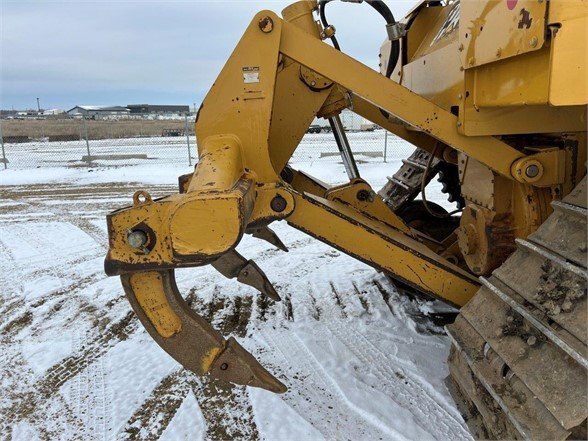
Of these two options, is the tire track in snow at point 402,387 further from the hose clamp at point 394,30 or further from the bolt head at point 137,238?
the hose clamp at point 394,30

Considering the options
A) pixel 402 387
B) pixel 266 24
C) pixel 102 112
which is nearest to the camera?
pixel 266 24

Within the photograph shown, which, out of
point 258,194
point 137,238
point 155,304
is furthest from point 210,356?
point 258,194

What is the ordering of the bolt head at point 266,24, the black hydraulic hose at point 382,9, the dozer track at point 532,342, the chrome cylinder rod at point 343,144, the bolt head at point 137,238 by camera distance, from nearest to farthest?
the dozer track at point 532,342
the bolt head at point 137,238
the bolt head at point 266,24
the black hydraulic hose at point 382,9
the chrome cylinder rod at point 343,144

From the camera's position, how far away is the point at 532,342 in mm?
1877

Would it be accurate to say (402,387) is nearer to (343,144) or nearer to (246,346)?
(246,346)

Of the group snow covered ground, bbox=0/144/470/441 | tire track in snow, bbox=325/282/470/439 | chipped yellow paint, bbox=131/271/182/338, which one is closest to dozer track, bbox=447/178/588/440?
tire track in snow, bbox=325/282/470/439

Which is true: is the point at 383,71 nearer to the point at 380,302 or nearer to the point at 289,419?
the point at 380,302

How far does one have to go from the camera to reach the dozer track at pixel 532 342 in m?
1.67

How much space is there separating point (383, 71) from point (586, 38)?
2858 millimetres

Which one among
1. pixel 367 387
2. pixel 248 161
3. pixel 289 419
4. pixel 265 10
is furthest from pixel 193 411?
pixel 265 10

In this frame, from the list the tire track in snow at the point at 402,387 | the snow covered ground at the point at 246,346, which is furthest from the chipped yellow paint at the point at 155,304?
the tire track in snow at the point at 402,387

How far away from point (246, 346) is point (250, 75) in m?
2.03

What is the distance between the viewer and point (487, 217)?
8.95ft

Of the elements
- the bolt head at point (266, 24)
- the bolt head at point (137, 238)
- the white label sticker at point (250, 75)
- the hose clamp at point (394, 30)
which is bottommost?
the bolt head at point (137, 238)
